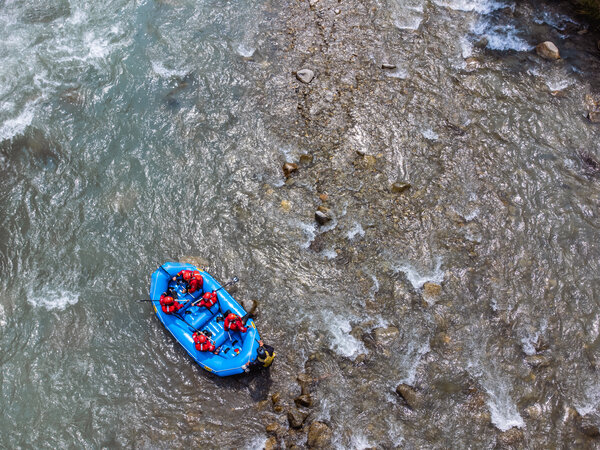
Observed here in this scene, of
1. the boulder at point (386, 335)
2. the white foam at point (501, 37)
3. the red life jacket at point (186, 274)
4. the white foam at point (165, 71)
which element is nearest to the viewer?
the boulder at point (386, 335)

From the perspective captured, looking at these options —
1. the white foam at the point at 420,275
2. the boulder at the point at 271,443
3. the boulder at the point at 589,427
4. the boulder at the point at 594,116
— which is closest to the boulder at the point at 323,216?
the white foam at the point at 420,275

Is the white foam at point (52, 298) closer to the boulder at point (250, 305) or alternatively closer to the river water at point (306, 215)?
the river water at point (306, 215)

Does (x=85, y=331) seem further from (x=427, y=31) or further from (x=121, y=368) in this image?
(x=427, y=31)

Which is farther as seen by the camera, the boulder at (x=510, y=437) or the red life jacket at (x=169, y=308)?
the red life jacket at (x=169, y=308)

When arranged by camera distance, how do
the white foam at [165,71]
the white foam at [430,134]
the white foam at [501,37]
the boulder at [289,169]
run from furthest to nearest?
1. the white foam at [501,37]
2. the white foam at [165,71]
3. the white foam at [430,134]
4. the boulder at [289,169]

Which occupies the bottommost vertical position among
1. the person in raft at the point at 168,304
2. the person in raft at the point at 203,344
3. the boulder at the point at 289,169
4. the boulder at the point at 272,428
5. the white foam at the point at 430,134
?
the boulder at the point at 272,428
